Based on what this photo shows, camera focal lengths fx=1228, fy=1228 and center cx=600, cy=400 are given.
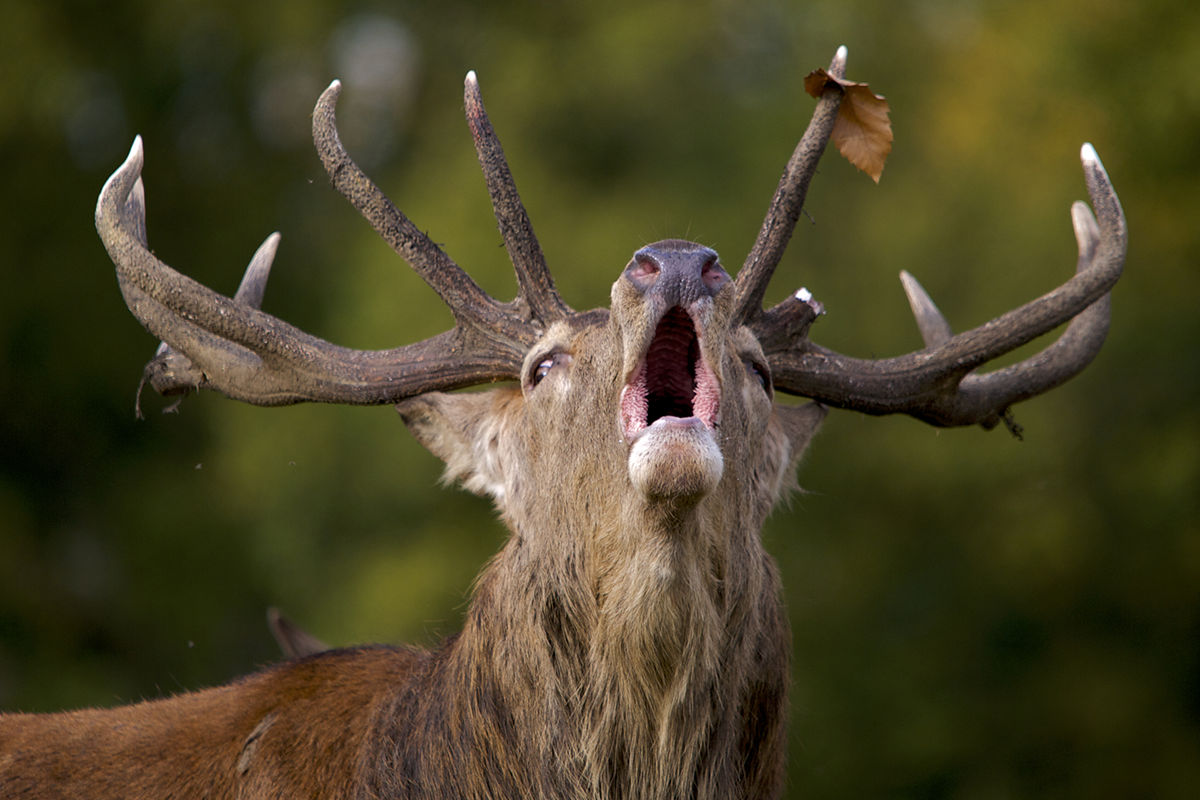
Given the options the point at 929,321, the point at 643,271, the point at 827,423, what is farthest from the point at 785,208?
the point at 827,423

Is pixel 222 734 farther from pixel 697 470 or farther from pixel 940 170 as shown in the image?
pixel 940 170

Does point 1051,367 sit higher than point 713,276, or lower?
higher

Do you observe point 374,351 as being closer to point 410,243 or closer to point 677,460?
point 410,243

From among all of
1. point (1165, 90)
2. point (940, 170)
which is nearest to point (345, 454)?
point (940, 170)

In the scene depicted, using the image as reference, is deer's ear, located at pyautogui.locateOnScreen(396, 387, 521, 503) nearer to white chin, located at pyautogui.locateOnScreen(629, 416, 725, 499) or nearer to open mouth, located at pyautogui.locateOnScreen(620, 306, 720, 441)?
open mouth, located at pyautogui.locateOnScreen(620, 306, 720, 441)

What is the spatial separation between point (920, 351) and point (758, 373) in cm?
88

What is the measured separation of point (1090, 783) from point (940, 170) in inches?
278

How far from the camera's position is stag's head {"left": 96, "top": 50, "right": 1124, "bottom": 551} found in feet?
10.9

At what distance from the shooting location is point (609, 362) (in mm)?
3500

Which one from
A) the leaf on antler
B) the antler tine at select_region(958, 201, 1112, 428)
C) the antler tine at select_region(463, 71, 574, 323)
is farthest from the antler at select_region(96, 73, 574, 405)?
the antler tine at select_region(958, 201, 1112, 428)

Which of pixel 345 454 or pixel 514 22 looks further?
pixel 514 22

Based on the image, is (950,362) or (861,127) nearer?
(861,127)

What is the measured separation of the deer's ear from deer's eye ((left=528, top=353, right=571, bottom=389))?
0.30 metres

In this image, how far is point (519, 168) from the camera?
48.1 feet
